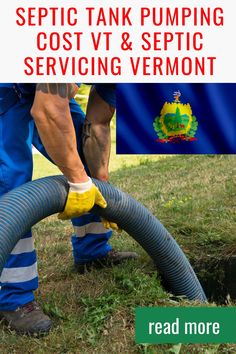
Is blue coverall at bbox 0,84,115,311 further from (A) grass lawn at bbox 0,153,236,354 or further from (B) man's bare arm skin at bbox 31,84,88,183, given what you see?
(B) man's bare arm skin at bbox 31,84,88,183

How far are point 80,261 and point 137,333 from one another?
3.24 feet

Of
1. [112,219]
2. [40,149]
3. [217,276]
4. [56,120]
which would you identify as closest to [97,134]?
[40,149]

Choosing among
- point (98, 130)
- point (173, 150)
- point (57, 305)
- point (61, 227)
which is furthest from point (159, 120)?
point (61, 227)

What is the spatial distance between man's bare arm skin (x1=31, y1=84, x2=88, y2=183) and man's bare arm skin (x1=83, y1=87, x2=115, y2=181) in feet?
1.67

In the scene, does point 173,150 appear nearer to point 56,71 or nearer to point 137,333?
point 56,71

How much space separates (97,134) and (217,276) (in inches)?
48.0

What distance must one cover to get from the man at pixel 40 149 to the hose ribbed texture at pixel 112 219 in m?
0.08

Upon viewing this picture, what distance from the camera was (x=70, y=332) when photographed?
284cm

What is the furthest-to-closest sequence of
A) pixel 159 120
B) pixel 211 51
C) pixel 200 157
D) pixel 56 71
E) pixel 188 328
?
pixel 200 157
pixel 159 120
pixel 211 51
pixel 56 71
pixel 188 328

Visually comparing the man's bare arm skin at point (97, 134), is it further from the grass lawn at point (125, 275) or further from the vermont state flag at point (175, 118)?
the grass lawn at point (125, 275)

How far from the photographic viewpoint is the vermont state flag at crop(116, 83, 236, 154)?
3447mm

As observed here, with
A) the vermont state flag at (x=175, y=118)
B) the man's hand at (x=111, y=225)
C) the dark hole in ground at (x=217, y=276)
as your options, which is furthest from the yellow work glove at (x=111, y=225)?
the dark hole in ground at (x=217, y=276)

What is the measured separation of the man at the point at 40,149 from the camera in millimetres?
2660

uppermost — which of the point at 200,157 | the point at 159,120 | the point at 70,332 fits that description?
the point at 159,120
